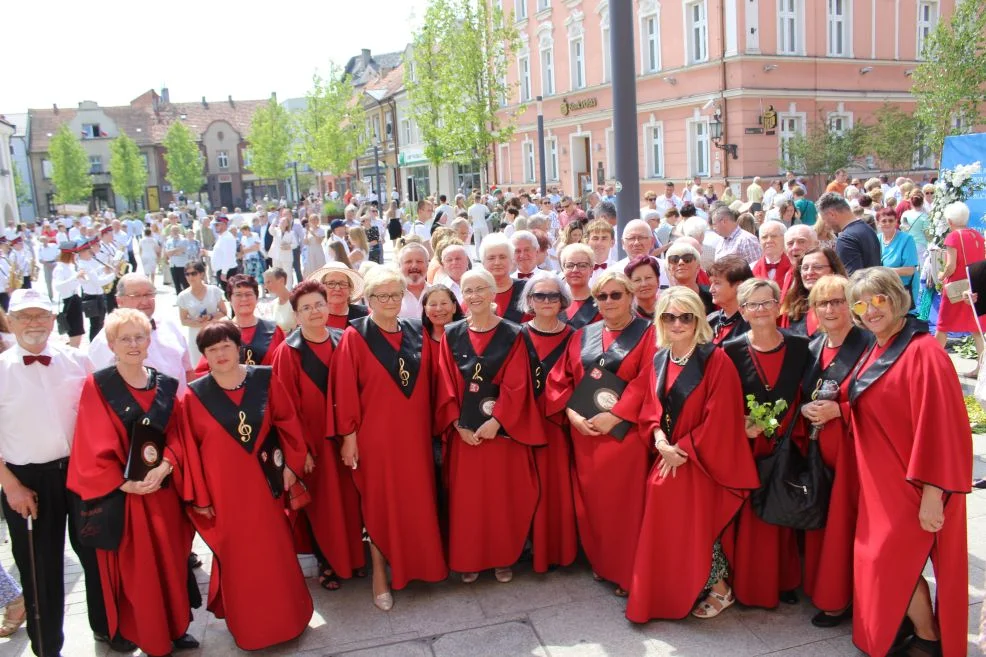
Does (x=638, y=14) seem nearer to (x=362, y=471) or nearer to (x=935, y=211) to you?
(x=935, y=211)

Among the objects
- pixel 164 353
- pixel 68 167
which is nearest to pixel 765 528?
pixel 164 353

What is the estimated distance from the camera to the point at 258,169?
5519 cm

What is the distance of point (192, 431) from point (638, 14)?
83.5 ft

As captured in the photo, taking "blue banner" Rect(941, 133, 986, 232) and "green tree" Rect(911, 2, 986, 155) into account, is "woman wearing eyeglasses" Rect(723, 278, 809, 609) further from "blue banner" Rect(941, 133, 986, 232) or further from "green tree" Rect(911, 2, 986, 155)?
"green tree" Rect(911, 2, 986, 155)

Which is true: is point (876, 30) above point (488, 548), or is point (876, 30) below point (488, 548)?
above

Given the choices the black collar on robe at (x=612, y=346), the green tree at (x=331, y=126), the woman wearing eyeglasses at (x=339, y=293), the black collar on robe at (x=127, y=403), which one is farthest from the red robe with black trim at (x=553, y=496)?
the green tree at (x=331, y=126)

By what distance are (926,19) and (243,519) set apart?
2891cm

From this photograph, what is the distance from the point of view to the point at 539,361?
4770mm

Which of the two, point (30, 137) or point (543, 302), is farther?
point (30, 137)

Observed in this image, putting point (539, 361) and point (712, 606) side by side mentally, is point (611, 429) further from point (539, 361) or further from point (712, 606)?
point (712, 606)

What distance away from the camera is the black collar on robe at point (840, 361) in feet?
12.9

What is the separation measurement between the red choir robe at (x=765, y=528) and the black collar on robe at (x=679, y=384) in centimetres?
27

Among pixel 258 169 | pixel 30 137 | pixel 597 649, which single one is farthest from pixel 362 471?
pixel 30 137

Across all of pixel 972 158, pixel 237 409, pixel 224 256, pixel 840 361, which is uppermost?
pixel 972 158
